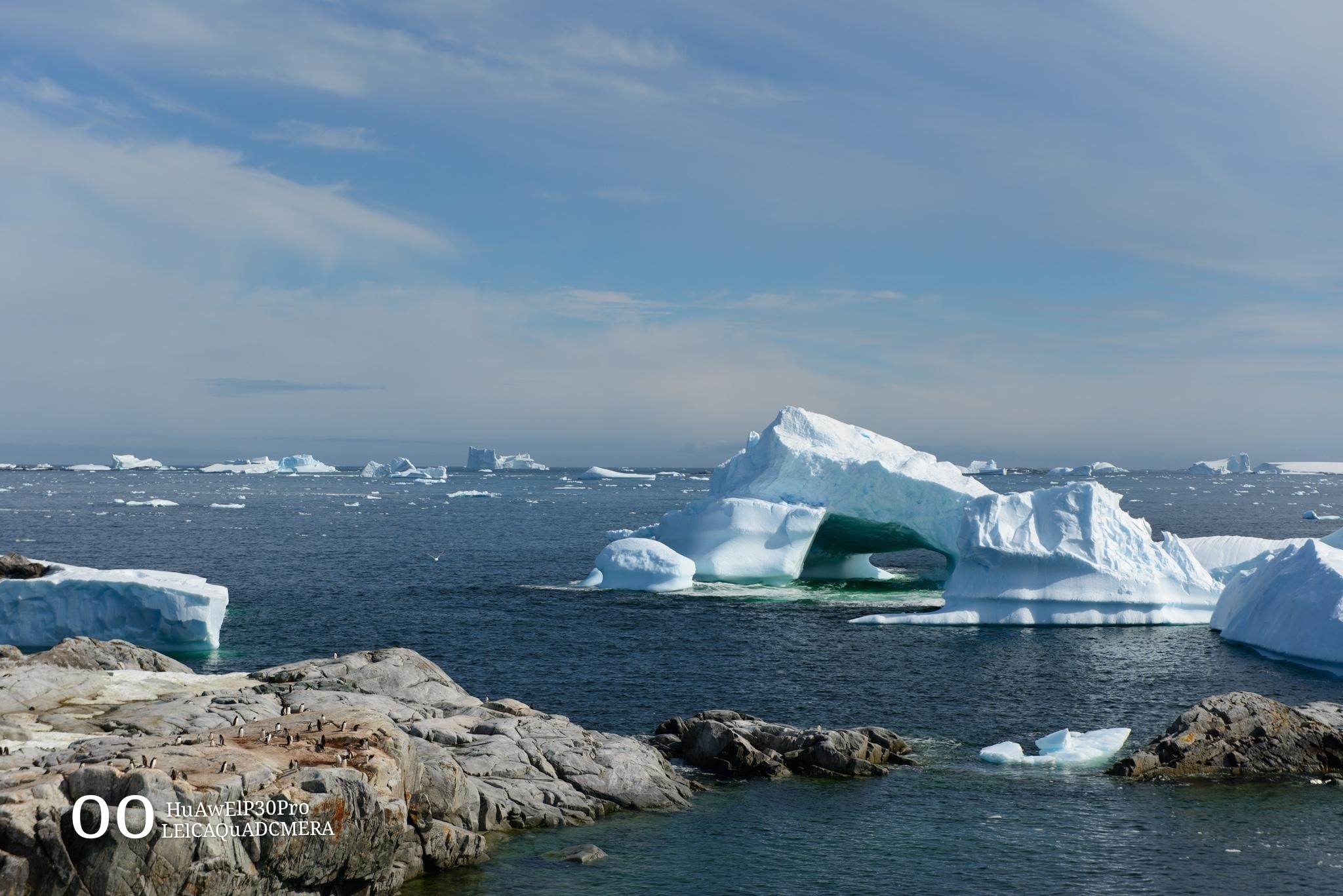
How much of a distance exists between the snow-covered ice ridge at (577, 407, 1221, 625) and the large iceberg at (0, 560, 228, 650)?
17.6 metres

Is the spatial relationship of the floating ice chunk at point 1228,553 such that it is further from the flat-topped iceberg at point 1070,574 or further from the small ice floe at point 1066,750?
the small ice floe at point 1066,750

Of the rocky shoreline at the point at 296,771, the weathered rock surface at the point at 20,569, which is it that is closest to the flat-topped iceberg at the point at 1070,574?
the rocky shoreline at the point at 296,771

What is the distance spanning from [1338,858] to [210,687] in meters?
19.6

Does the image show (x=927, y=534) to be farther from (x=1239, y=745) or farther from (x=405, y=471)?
(x=405, y=471)

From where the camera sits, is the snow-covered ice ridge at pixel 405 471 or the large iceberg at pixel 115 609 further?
the snow-covered ice ridge at pixel 405 471

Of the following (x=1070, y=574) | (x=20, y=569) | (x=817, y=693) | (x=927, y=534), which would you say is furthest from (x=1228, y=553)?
(x=20, y=569)

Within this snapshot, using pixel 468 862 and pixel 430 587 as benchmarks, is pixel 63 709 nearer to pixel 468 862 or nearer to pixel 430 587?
pixel 468 862

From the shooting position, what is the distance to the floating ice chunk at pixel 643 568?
43.8m

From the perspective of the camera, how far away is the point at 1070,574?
3716 cm

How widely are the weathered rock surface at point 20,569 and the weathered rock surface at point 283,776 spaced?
11931 mm

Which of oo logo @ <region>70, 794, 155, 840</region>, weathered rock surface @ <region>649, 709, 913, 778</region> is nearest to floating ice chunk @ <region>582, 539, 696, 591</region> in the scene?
weathered rock surface @ <region>649, 709, 913, 778</region>

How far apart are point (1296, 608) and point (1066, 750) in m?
14.3

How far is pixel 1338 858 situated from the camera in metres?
15.6

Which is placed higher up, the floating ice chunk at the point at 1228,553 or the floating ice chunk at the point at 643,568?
the floating ice chunk at the point at 1228,553
